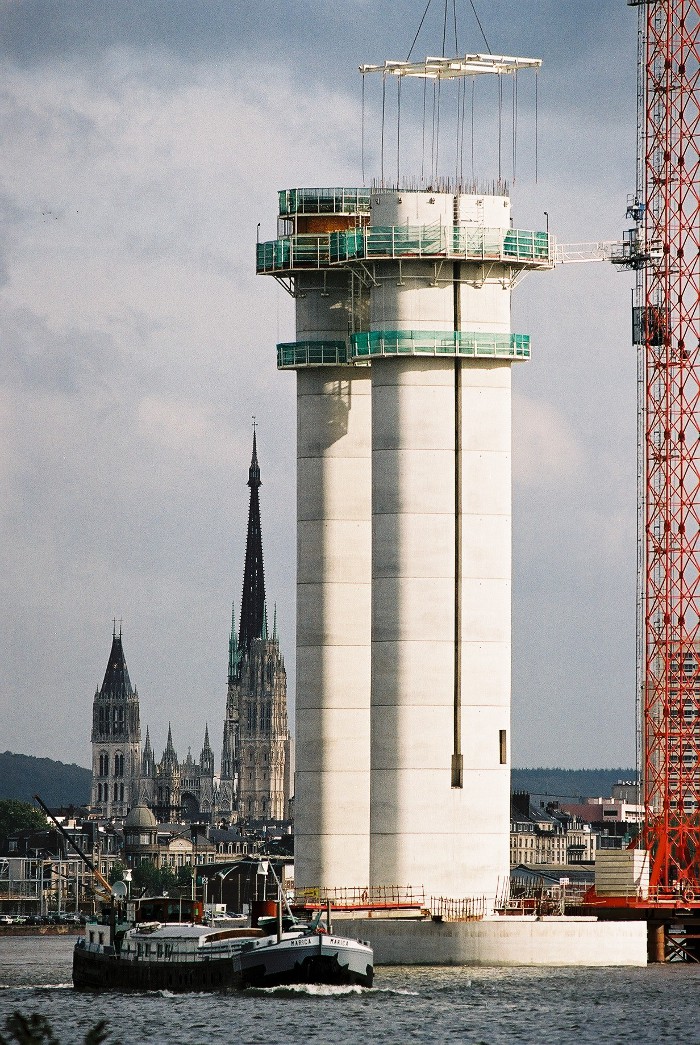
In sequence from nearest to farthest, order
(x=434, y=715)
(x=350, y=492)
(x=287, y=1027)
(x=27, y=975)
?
(x=287, y=1027)
(x=434, y=715)
(x=350, y=492)
(x=27, y=975)

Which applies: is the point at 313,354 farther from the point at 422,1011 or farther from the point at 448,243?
the point at 422,1011

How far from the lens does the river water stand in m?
88.6

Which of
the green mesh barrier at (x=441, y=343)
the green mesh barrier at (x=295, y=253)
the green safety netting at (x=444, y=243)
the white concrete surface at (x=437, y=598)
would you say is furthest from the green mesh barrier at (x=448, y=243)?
the green mesh barrier at (x=295, y=253)

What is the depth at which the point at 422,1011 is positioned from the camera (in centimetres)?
9650

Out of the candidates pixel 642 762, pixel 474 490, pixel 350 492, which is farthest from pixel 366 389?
pixel 642 762

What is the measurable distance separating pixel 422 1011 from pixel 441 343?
36.2 m

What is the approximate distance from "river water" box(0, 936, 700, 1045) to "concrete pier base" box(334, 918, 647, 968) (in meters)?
0.93

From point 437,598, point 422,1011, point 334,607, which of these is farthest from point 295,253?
point 422,1011

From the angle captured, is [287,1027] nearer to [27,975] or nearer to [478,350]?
[478,350]

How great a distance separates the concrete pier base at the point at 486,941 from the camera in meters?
113

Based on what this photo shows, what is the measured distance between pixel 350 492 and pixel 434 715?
16.9 meters

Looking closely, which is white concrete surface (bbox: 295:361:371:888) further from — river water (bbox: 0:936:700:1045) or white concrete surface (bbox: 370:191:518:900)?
river water (bbox: 0:936:700:1045)

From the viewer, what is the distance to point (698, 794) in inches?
5354

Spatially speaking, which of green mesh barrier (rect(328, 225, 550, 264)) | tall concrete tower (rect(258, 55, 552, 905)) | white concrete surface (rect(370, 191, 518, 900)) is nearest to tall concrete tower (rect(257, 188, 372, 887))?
tall concrete tower (rect(258, 55, 552, 905))
